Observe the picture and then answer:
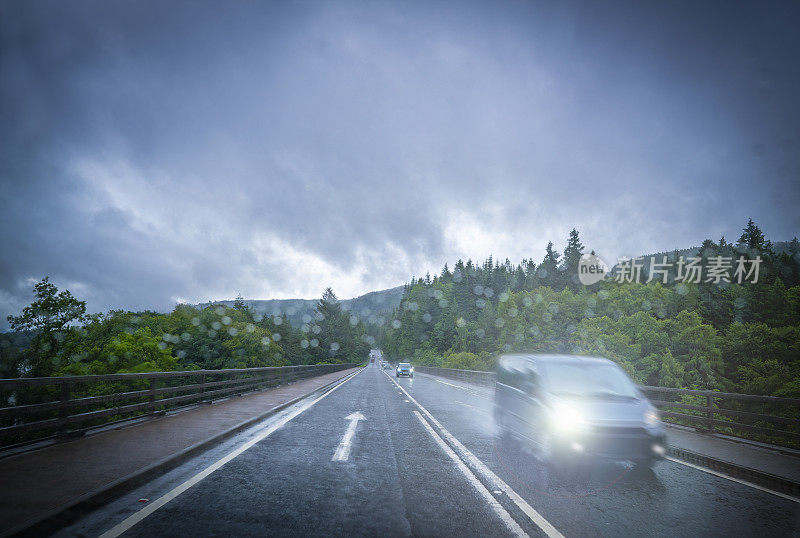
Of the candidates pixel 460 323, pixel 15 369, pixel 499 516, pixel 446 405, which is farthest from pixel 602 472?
pixel 460 323

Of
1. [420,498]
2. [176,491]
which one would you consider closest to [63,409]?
[176,491]

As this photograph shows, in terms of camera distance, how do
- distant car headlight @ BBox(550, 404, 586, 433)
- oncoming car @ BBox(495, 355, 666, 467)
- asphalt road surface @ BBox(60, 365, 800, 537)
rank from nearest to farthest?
1. asphalt road surface @ BBox(60, 365, 800, 537)
2. oncoming car @ BBox(495, 355, 666, 467)
3. distant car headlight @ BBox(550, 404, 586, 433)

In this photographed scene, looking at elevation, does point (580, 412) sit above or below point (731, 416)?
above

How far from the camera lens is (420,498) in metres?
4.74

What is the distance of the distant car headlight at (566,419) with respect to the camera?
5.88 metres

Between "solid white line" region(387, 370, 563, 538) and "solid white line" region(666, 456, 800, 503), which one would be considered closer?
"solid white line" region(387, 370, 563, 538)

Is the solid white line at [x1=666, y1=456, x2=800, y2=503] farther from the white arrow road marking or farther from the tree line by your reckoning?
the tree line

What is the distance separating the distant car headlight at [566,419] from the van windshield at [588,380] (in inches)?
14.4

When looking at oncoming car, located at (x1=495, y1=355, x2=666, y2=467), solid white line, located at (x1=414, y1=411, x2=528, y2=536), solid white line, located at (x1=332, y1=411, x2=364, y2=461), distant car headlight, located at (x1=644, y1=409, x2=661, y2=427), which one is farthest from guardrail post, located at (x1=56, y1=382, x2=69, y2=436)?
distant car headlight, located at (x1=644, y1=409, x2=661, y2=427)

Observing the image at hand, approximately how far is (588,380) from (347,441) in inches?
195

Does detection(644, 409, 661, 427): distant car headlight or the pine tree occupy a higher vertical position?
the pine tree

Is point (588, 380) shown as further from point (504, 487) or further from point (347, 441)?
point (347, 441)

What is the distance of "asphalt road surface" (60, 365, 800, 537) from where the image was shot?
12.6ft

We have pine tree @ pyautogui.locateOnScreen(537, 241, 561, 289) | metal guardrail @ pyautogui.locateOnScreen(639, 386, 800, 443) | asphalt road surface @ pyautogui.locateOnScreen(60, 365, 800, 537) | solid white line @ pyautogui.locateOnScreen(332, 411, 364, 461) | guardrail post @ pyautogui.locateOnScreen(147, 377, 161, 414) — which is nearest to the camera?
asphalt road surface @ pyautogui.locateOnScreen(60, 365, 800, 537)
